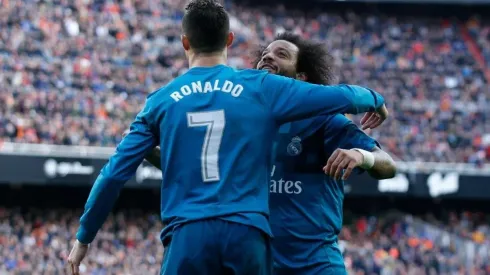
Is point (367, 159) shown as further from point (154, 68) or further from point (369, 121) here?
point (154, 68)

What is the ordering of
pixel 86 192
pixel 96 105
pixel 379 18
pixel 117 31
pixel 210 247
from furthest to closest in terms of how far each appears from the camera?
1. pixel 379 18
2. pixel 117 31
3. pixel 86 192
4. pixel 96 105
5. pixel 210 247

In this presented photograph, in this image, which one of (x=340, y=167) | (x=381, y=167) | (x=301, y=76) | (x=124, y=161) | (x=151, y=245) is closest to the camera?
(x=124, y=161)

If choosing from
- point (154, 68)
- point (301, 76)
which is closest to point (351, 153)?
point (301, 76)

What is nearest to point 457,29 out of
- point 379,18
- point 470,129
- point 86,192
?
point 379,18

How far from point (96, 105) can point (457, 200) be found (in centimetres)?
886

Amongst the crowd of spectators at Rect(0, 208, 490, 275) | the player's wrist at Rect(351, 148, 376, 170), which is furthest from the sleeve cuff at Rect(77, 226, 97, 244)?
the crowd of spectators at Rect(0, 208, 490, 275)

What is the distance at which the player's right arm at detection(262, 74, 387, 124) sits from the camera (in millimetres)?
4418

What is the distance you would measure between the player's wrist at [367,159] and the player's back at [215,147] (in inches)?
21.7

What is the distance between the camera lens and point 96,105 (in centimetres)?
2094

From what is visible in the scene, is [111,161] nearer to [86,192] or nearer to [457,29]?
[86,192]

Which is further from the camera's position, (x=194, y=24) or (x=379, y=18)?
(x=379, y=18)

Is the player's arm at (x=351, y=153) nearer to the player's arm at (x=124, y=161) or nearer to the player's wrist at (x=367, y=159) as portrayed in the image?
the player's wrist at (x=367, y=159)

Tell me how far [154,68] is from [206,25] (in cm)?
1880

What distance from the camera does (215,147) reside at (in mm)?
4316
